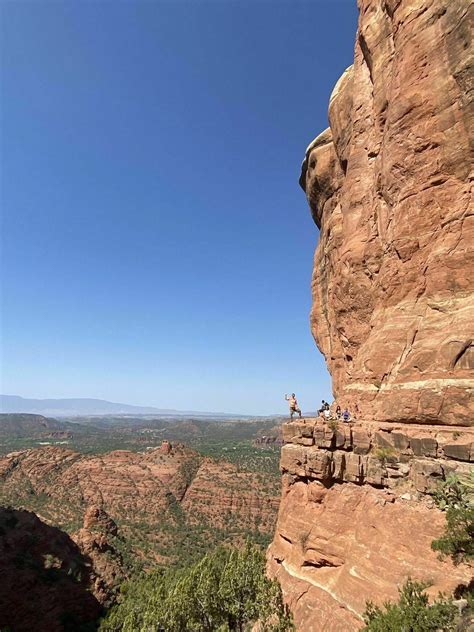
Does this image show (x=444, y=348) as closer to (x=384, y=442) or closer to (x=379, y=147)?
(x=384, y=442)

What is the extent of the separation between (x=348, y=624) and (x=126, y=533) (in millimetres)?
85271

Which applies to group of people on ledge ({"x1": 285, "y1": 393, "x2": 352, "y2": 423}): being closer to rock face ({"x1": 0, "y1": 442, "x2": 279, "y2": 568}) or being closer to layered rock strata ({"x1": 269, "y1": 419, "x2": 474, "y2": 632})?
layered rock strata ({"x1": 269, "y1": 419, "x2": 474, "y2": 632})

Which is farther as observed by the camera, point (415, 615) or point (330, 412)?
point (330, 412)

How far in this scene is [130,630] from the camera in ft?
91.7

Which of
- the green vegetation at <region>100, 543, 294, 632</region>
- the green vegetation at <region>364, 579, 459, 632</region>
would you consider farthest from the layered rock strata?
the green vegetation at <region>100, 543, 294, 632</region>

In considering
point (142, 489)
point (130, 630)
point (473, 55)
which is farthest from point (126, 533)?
point (473, 55)

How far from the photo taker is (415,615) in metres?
11.4

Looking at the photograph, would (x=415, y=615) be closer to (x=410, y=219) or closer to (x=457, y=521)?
(x=457, y=521)

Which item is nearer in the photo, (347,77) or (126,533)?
(347,77)

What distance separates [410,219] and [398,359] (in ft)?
23.7

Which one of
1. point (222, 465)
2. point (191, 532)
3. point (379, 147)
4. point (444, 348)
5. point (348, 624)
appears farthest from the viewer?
point (222, 465)

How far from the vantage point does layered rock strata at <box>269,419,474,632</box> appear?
1361 centimetres

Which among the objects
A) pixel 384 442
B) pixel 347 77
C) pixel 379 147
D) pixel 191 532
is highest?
pixel 347 77

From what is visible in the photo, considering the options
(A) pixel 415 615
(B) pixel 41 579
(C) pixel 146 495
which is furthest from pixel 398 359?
(C) pixel 146 495
